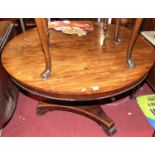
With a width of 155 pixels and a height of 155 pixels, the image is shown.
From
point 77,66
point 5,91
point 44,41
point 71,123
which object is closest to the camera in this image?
point 44,41

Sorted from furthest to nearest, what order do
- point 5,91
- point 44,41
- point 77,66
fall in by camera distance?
1. point 5,91
2. point 77,66
3. point 44,41

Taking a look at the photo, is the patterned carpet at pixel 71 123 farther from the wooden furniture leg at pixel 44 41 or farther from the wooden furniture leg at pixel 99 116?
the wooden furniture leg at pixel 44 41

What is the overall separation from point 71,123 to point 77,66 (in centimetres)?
61

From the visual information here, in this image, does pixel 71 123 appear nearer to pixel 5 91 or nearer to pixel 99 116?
pixel 99 116

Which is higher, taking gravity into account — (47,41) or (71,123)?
(47,41)

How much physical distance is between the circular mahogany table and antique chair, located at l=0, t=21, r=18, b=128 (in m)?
0.16

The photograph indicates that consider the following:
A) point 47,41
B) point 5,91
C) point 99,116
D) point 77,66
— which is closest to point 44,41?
point 47,41

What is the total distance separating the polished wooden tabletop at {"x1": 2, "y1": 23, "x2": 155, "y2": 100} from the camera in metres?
0.76

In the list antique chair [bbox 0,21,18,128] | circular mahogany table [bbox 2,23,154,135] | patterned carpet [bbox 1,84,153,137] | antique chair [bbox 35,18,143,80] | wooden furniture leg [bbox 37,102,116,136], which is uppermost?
antique chair [bbox 35,18,143,80]

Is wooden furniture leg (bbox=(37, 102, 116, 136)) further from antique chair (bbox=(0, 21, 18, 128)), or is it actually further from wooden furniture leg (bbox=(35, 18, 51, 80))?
wooden furniture leg (bbox=(35, 18, 51, 80))

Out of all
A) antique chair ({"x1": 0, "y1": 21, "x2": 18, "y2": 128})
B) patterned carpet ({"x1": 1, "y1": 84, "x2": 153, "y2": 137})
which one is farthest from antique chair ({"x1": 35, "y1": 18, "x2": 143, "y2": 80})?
patterned carpet ({"x1": 1, "y1": 84, "x2": 153, "y2": 137})

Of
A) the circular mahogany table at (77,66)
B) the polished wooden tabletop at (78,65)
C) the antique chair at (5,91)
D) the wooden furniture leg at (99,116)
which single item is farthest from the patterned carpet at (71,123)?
the polished wooden tabletop at (78,65)

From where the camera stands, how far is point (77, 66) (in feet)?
2.87
